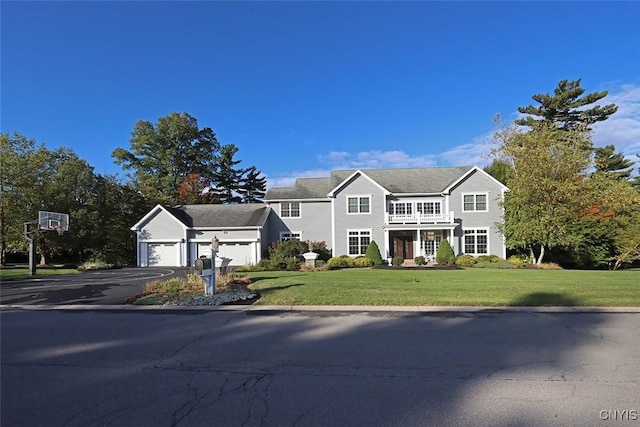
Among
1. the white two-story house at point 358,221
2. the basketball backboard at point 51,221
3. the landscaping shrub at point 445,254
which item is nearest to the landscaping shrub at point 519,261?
the white two-story house at point 358,221

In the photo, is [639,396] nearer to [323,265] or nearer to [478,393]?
[478,393]

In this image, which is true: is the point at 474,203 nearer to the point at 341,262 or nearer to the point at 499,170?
the point at 499,170

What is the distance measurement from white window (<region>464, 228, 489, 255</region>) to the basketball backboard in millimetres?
30824

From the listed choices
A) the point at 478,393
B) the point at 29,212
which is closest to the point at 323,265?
the point at 478,393

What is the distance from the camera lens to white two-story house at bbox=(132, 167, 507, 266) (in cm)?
3108

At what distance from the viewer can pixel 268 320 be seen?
8.48 metres

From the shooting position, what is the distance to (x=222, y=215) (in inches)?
1358

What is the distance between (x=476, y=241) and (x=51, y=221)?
31700 mm

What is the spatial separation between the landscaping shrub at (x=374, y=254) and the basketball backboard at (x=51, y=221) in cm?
2269

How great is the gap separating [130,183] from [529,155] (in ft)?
130

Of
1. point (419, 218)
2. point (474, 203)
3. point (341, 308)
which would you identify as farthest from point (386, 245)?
point (341, 308)

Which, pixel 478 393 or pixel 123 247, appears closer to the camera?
pixel 478 393

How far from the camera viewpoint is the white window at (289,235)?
3312cm

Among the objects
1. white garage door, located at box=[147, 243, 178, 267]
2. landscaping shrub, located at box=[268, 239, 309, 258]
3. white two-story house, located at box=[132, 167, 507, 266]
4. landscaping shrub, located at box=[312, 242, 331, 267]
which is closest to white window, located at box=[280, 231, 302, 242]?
white two-story house, located at box=[132, 167, 507, 266]
